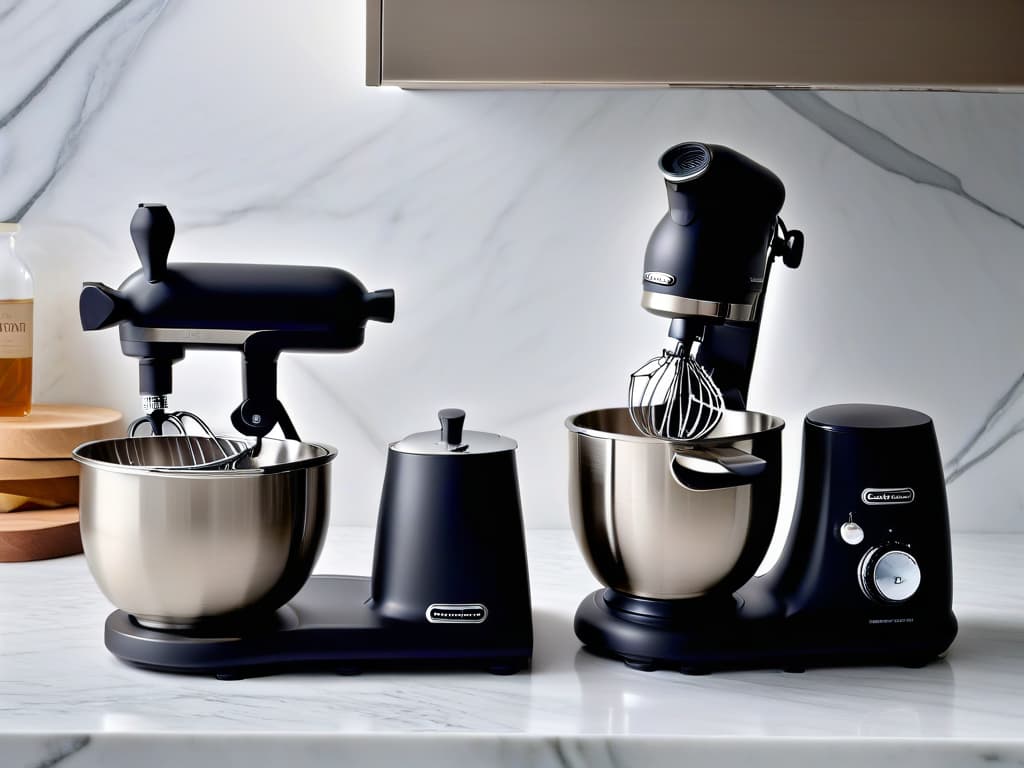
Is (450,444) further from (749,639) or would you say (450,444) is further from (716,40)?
(716,40)

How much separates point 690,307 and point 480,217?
51 cm

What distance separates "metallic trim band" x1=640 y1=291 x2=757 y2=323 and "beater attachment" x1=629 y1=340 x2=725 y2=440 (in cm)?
4

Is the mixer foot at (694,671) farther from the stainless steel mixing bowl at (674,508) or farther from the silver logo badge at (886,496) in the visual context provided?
the silver logo badge at (886,496)

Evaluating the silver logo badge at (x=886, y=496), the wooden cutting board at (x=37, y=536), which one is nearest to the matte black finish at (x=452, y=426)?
the silver logo badge at (x=886, y=496)

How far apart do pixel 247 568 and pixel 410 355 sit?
0.52 metres

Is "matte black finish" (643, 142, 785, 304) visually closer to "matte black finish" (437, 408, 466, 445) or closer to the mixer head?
the mixer head

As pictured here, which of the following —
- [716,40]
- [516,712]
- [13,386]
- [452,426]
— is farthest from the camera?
[13,386]

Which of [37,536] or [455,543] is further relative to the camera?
[37,536]

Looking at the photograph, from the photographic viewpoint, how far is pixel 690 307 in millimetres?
821

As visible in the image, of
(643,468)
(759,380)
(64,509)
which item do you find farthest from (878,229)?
(64,509)

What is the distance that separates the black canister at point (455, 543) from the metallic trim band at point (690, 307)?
17 cm

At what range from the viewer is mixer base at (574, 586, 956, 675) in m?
Answer: 0.85

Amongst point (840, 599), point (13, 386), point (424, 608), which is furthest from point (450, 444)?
point (13, 386)

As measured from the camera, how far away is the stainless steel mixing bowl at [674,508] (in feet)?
2.70
